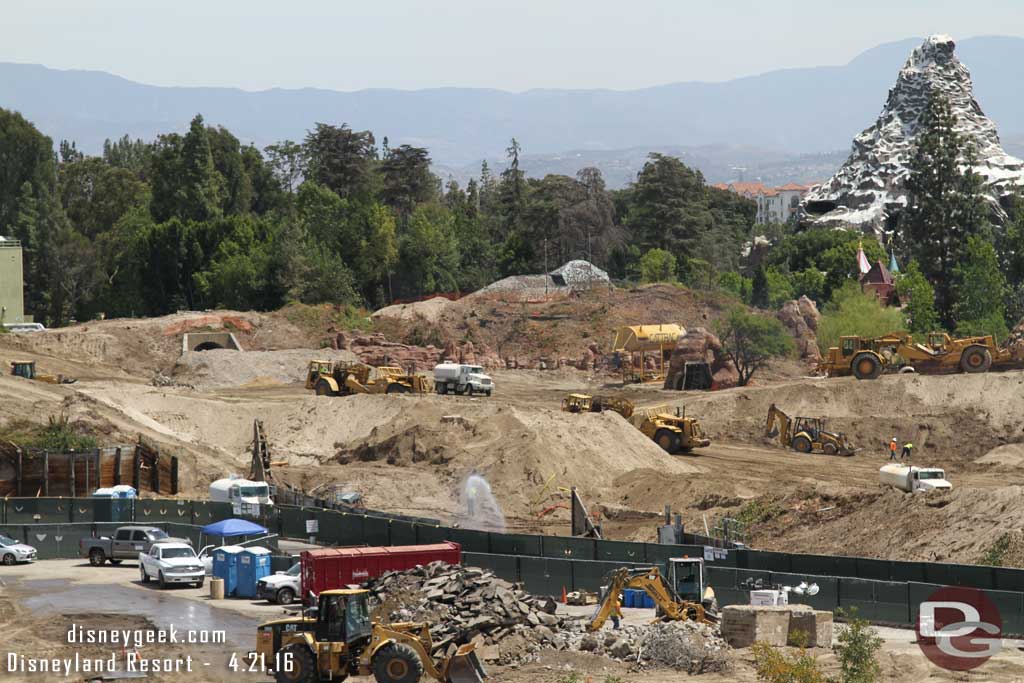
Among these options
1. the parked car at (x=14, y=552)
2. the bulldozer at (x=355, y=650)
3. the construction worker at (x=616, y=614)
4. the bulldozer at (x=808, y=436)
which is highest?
the bulldozer at (x=355, y=650)

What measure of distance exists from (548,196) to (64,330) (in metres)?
53.4

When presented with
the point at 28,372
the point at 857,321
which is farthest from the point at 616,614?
the point at 857,321

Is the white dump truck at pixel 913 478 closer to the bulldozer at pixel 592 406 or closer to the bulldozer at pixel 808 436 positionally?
the bulldozer at pixel 808 436

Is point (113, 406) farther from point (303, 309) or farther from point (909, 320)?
point (909, 320)

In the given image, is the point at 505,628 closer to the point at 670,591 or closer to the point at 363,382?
the point at 670,591

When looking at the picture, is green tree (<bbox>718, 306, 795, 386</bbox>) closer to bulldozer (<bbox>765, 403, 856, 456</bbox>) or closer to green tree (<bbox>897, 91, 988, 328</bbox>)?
bulldozer (<bbox>765, 403, 856, 456</bbox>)

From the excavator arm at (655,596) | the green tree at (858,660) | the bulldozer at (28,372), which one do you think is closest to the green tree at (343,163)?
the bulldozer at (28,372)

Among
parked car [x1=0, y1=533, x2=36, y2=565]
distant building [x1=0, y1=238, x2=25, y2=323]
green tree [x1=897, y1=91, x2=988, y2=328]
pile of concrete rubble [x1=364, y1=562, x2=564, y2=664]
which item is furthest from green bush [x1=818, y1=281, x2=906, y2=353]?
pile of concrete rubble [x1=364, y1=562, x2=564, y2=664]

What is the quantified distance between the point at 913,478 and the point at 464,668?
26727mm

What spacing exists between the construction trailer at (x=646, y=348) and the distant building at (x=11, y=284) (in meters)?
40.8

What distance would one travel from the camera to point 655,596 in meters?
32.6

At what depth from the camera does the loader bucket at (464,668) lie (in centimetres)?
2770

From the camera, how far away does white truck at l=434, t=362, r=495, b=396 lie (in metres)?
78.1

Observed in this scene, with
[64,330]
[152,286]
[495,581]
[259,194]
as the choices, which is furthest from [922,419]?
[259,194]
